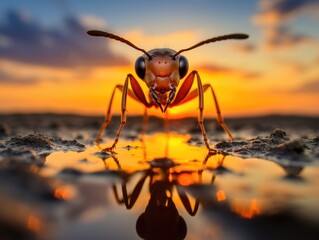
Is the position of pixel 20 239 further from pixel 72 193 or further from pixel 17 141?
pixel 17 141

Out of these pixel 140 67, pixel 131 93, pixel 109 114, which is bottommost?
pixel 109 114

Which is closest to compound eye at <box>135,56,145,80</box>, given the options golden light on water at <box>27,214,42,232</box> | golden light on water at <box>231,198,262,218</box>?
golden light on water at <box>231,198,262,218</box>

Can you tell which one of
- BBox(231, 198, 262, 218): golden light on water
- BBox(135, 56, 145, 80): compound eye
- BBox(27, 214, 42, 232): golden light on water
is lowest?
BBox(27, 214, 42, 232): golden light on water

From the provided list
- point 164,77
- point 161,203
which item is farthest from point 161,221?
point 164,77

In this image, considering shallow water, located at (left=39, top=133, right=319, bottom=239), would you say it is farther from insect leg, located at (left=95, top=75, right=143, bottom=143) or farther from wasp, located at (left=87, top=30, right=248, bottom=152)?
insect leg, located at (left=95, top=75, right=143, bottom=143)

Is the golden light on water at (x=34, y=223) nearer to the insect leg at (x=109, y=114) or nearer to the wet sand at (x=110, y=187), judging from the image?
the wet sand at (x=110, y=187)

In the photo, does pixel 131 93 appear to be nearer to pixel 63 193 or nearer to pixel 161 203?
pixel 63 193
